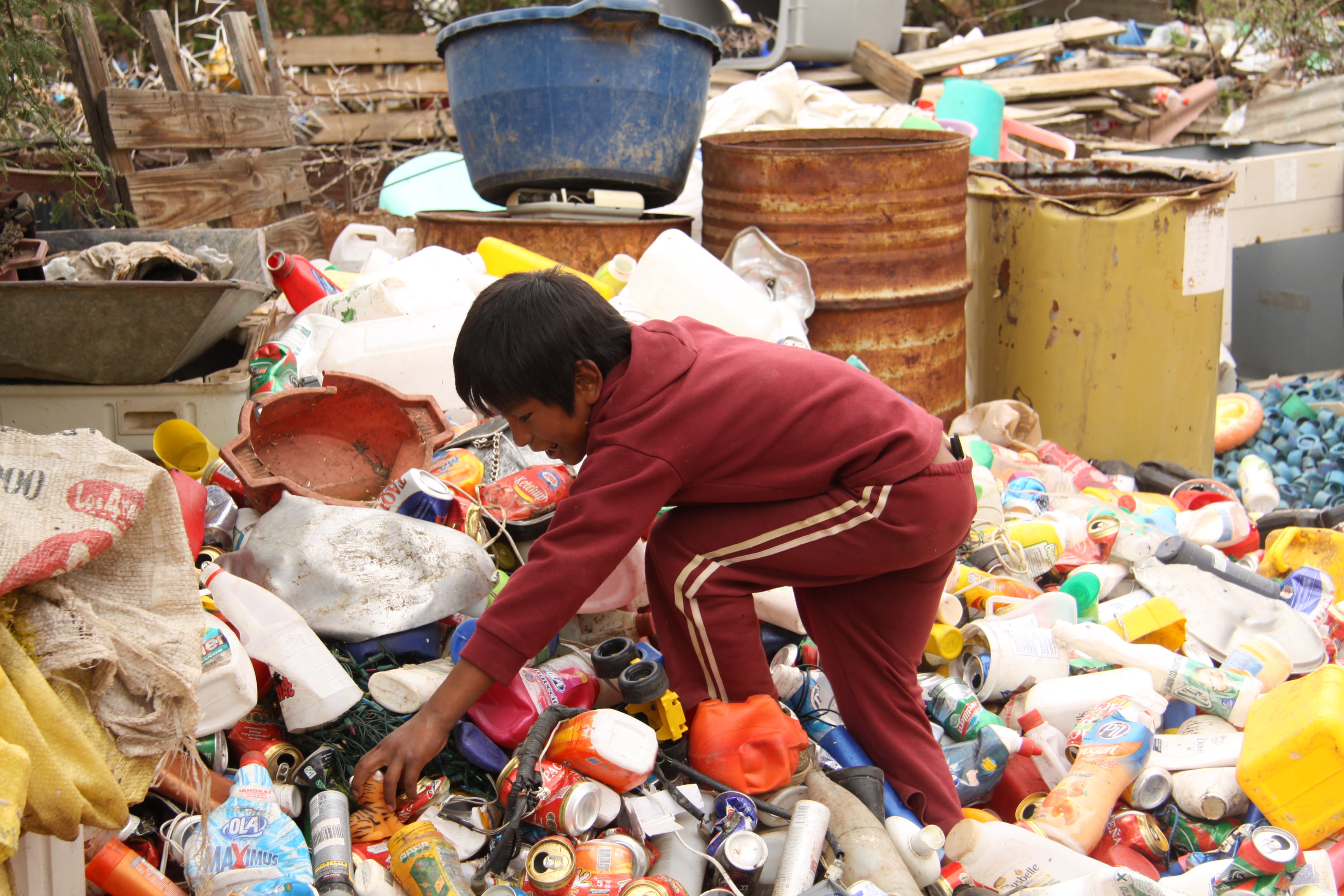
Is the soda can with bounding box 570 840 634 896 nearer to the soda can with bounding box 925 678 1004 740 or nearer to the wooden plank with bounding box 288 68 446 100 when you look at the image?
the soda can with bounding box 925 678 1004 740

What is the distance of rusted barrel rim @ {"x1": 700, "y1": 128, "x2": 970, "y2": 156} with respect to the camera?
3.70 metres

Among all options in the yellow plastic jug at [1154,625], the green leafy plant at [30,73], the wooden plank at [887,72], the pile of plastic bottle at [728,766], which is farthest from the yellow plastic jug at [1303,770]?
the wooden plank at [887,72]

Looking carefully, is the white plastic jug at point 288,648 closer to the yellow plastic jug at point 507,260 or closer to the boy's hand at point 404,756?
the boy's hand at point 404,756

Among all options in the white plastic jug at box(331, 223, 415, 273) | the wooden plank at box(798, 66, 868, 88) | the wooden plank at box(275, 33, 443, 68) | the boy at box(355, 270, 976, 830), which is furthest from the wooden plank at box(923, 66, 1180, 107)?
the boy at box(355, 270, 976, 830)

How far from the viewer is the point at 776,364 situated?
1841 mm

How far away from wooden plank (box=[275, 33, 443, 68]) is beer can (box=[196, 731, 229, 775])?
6177 mm

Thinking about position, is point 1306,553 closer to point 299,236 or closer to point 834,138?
point 834,138

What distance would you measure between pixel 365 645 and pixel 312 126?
A: 221 inches

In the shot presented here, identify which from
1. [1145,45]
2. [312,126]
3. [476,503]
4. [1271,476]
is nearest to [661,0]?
[312,126]

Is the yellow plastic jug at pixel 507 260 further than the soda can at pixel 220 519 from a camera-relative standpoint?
Yes

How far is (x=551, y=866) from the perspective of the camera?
1549mm

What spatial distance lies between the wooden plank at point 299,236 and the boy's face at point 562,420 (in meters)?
→ 2.89

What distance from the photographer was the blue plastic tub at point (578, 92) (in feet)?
11.3

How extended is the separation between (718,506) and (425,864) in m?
0.75
